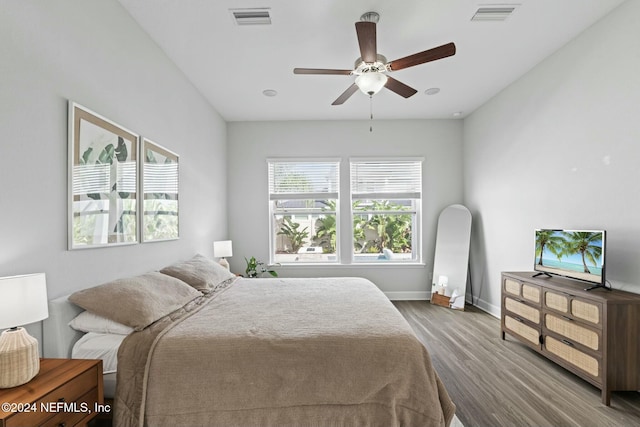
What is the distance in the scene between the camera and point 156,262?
3.00m

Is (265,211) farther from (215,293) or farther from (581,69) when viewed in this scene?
(581,69)

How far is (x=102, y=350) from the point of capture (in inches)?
72.9

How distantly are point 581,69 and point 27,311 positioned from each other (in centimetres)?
431

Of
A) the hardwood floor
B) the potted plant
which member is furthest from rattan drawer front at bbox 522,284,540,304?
the potted plant

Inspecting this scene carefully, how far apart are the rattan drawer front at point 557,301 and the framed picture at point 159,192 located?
138 inches

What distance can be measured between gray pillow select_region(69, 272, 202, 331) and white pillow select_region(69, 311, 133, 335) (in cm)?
4

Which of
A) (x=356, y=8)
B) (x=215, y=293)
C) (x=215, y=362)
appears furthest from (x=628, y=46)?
(x=215, y=293)

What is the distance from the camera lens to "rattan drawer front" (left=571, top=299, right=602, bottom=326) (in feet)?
7.84

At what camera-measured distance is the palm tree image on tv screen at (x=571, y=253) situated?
2594 mm

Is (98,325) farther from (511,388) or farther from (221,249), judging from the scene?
(511,388)

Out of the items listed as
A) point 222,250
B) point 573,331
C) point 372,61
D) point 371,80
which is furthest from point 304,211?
point 573,331

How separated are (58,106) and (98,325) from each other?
4.24 ft

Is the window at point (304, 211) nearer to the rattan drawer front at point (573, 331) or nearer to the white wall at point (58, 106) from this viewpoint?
the white wall at point (58, 106)

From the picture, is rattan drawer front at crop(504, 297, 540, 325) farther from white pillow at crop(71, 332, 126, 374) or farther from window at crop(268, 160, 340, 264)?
white pillow at crop(71, 332, 126, 374)
